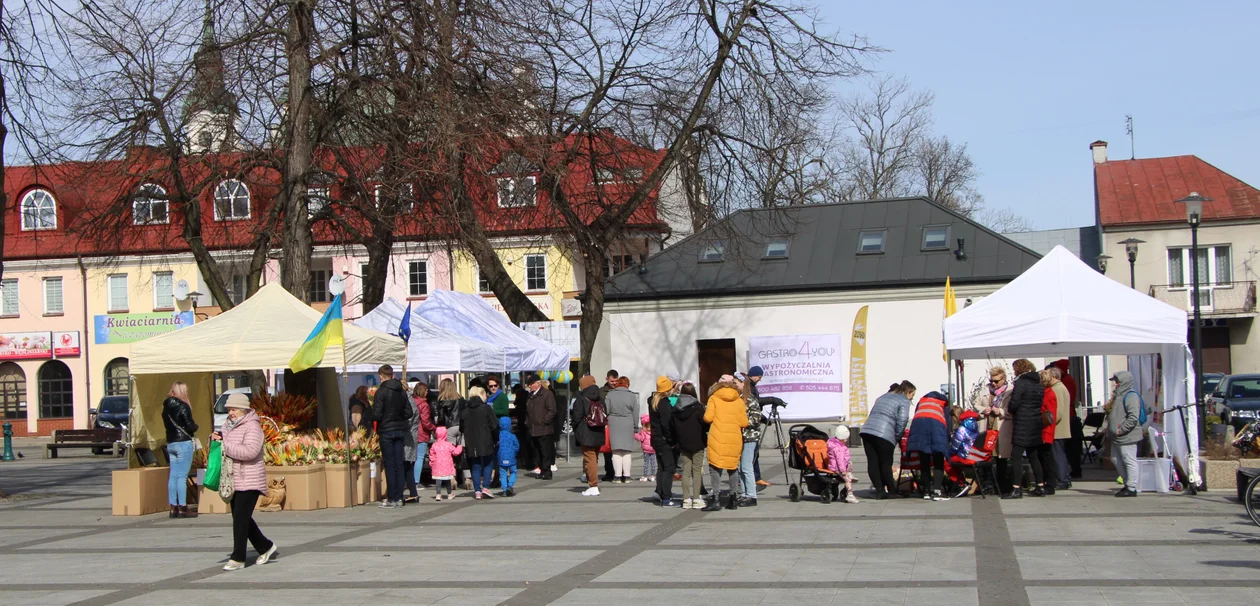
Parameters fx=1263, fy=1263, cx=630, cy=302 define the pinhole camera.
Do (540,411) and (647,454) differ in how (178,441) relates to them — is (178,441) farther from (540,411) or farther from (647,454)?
(647,454)

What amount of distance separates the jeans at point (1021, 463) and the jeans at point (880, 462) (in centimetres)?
146

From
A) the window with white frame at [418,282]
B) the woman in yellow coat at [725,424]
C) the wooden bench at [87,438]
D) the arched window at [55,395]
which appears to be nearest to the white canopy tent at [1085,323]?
the woman in yellow coat at [725,424]

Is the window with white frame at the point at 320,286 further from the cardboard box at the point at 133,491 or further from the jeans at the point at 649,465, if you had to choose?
the cardboard box at the point at 133,491

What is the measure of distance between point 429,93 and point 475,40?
50.0 inches

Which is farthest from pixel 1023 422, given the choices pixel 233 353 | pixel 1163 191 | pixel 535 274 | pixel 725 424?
pixel 1163 191

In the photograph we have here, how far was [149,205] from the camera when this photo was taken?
24531 millimetres

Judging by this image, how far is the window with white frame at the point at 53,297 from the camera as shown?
50.3 metres

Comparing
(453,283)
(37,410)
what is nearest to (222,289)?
(453,283)

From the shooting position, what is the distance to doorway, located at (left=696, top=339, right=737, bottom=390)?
3341cm

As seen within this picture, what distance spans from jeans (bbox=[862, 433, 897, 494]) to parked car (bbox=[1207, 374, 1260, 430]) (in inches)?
490

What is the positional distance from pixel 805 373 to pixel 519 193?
10.2m

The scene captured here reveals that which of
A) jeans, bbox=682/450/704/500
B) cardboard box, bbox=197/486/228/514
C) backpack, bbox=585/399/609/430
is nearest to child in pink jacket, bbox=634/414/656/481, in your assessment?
backpack, bbox=585/399/609/430

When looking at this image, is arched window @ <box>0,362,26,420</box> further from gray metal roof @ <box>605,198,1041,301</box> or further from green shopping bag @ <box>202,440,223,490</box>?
green shopping bag @ <box>202,440,223,490</box>

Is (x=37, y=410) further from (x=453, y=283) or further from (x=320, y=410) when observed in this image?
(x=320, y=410)
